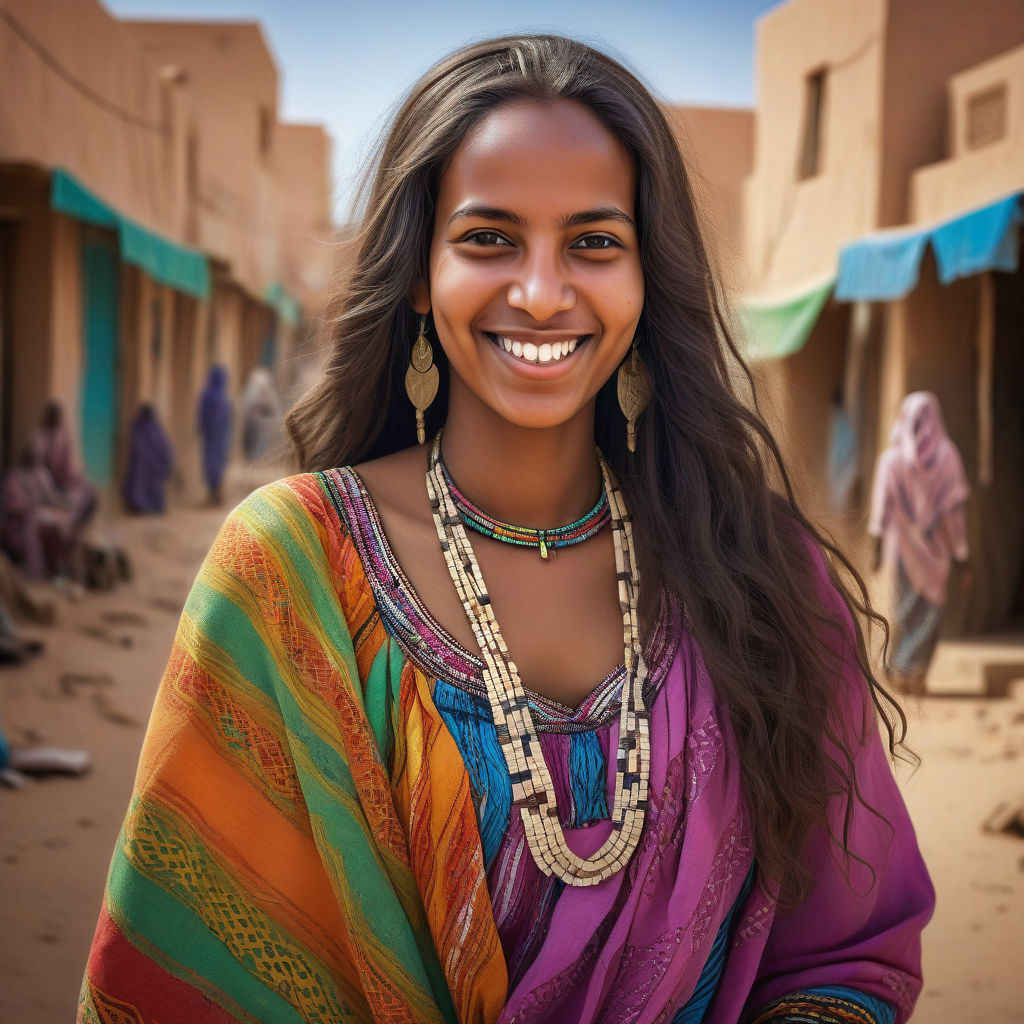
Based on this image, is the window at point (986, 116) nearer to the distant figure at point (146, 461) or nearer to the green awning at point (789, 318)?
the green awning at point (789, 318)

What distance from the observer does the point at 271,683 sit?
144cm

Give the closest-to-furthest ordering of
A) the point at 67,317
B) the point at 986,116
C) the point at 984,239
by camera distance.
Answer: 1. the point at 984,239
2. the point at 986,116
3. the point at 67,317

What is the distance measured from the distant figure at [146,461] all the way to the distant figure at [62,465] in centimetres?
311

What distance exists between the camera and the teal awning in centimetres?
819

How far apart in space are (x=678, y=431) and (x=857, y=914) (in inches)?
31.1

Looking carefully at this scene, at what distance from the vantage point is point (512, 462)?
1734 millimetres

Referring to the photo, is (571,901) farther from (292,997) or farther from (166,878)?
(166,878)

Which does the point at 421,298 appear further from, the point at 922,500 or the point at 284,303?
the point at 284,303

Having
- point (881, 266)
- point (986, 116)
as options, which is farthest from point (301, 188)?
point (986, 116)

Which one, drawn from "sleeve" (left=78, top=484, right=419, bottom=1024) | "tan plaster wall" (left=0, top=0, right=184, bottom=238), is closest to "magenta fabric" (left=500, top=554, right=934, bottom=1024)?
"sleeve" (left=78, top=484, right=419, bottom=1024)

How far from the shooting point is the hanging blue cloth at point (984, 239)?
21.4ft

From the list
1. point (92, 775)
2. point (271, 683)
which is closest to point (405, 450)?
point (271, 683)

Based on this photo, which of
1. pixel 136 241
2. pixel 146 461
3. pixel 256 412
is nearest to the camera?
pixel 136 241

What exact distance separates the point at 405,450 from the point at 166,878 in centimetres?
77
